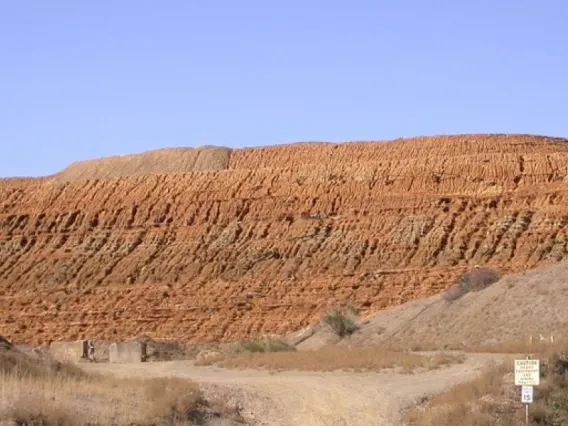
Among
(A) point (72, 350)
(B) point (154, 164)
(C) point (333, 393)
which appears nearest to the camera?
(C) point (333, 393)

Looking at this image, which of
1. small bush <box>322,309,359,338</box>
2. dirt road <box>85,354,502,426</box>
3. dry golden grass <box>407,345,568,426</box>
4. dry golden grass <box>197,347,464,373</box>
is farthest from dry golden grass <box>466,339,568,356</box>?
small bush <box>322,309,359,338</box>

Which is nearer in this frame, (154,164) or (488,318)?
(488,318)

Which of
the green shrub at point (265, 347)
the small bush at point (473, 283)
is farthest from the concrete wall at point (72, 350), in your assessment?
the small bush at point (473, 283)

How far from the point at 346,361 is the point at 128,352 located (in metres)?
16.4

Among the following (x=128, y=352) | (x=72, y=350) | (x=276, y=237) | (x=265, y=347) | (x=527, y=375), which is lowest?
(x=72, y=350)

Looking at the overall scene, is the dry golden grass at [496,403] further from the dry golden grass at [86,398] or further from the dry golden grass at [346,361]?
the dry golden grass at [346,361]

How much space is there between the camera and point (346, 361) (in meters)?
31.2

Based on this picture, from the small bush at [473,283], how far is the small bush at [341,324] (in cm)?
358

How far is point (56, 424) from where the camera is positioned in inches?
640

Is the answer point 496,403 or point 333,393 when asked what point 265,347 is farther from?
point 496,403

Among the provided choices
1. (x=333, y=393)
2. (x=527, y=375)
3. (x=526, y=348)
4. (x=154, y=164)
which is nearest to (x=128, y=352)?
(x=526, y=348)

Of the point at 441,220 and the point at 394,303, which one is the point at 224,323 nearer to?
the point at 394,303

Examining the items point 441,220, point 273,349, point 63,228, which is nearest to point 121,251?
point 63,228

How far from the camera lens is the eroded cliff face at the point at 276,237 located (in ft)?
187
